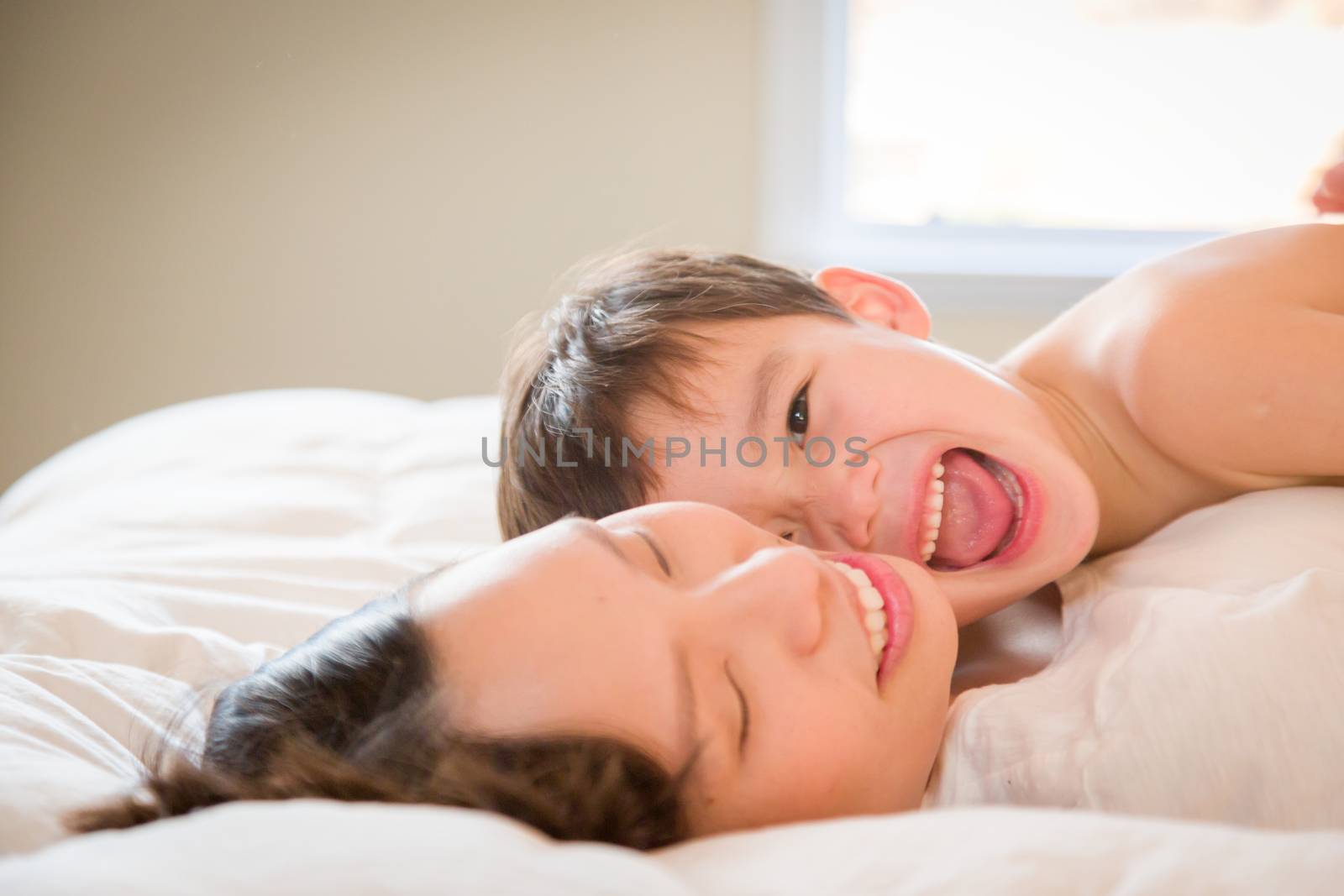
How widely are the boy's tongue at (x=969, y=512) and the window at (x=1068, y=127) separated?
174 centimetres

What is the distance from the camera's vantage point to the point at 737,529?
771mm

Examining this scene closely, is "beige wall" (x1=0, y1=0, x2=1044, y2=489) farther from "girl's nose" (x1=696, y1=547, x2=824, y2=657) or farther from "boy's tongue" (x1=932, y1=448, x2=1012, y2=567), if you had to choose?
"girl's nose" (x1=696, y1=547, x2=824, y2=657)

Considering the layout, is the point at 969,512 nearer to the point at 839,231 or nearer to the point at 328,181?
the point at 839,231

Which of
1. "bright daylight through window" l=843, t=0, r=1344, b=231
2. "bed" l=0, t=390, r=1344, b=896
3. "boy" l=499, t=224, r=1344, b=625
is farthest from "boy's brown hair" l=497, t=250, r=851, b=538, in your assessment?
"bright daylight through window" l=843, t=0, r=1344, b=231

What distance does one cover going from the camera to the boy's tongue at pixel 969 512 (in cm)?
102

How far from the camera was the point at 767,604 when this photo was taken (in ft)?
2.23

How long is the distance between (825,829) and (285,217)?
2372mm

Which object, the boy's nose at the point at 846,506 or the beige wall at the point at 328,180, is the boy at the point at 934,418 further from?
the beige wall at the point at 328,180

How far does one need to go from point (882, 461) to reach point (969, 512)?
0.11 m

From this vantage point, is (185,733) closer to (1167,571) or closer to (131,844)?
(131,844)

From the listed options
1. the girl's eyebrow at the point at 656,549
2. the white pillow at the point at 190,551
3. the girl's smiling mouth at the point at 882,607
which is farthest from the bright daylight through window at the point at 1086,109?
the girl's eyebrow at the point at 656,549

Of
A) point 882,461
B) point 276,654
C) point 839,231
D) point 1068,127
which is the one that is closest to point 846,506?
point 882,461

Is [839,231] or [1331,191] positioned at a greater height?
[1331,191]

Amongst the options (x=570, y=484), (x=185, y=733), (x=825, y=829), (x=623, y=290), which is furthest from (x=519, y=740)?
(x=623, y=290)
